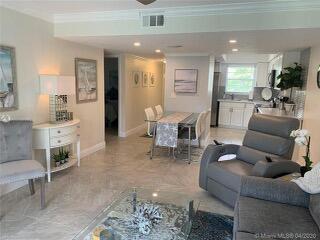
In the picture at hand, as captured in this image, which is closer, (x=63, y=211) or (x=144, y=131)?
(x=63, y=211)

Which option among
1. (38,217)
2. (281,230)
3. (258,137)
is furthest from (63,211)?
(258,137)

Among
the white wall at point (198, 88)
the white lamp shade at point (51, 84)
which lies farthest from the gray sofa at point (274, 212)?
the white wall at point (198, 88)

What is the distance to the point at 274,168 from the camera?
256cm

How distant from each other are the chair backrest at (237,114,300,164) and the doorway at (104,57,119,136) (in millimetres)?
4557

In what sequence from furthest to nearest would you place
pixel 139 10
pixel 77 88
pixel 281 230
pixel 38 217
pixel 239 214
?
1. pixel 77 88
2. pixel 139 10
3. pixel 38 217
4. pixel 239 214
5. pixel 281 230

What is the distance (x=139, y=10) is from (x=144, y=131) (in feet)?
14.4

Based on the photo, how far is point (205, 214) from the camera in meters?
2.75

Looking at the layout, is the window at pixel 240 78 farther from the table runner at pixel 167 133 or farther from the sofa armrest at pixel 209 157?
the sofa armrest at pixel 209 157

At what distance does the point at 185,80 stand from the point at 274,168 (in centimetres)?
374

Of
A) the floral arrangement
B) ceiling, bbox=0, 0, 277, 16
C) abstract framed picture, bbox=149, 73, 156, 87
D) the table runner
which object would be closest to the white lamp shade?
ceiling, bbox=0, 0, 277, 16

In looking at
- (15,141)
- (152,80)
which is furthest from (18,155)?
(152,80)

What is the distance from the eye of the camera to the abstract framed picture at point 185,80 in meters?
5.89

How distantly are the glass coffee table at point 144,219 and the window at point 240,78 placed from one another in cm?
655

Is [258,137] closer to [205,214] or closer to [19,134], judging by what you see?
[205,214]
